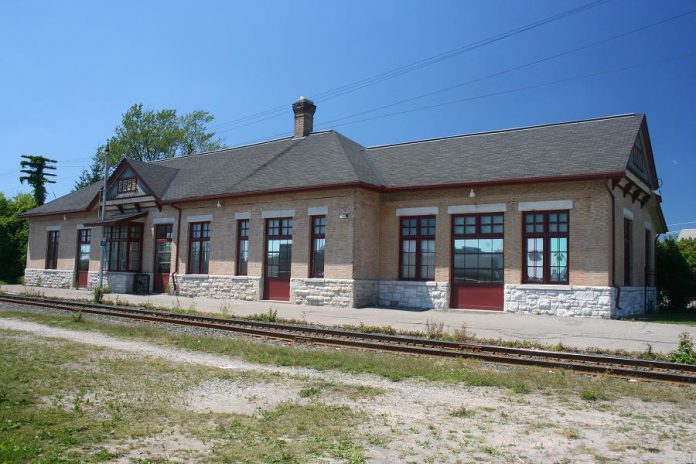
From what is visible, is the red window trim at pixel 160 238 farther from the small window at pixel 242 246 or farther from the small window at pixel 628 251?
the small window at pixel 628 251

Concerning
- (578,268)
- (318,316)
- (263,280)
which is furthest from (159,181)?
(578,268)

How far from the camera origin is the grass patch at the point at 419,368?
25.2 ft

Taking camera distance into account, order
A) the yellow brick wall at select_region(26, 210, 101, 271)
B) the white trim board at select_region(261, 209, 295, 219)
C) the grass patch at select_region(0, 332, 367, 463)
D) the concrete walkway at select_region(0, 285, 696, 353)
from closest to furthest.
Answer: the grass patch at select_region(0, 332, 367, 463) < the concrete walkway at select_region(0, 285, 696, 353) < the white trim board at select_region(261, 209, 295, 219) < the yellow brick wall at select_region(26, 210, 101, 271)

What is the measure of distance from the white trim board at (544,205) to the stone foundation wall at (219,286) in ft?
34.5

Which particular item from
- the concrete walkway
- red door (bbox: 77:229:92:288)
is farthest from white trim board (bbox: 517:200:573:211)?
red door (bbox: 77:229:92:288)

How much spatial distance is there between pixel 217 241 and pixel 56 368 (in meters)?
16.1

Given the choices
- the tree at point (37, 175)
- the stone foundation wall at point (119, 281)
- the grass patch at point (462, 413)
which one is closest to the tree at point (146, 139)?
the tree at point (37, 175)

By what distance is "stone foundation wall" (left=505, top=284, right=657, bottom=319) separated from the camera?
16.9 m

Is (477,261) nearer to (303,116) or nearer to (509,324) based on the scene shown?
(509,324)

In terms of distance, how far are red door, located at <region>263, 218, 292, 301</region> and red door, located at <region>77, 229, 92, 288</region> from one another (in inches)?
499

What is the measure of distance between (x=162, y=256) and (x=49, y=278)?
9.91 m

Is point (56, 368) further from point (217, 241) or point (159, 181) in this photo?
point (159, 181)

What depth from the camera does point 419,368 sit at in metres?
8.96

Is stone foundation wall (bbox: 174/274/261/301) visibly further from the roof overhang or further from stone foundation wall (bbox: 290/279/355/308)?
the roof overhang
